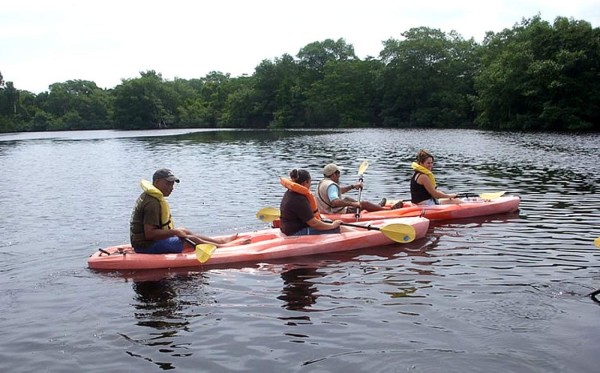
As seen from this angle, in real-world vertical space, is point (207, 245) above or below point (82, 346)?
above

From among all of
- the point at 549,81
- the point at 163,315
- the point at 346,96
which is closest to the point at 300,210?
the point at 163,315

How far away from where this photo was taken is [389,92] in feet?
252

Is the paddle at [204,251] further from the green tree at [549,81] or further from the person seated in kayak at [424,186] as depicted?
the green tree at [549,81]

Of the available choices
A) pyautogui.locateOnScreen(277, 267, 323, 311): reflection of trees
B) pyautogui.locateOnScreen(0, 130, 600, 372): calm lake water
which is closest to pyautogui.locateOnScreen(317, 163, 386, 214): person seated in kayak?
pyautogui.locateOnScreen(0, 130, 600, 372): calm lake water

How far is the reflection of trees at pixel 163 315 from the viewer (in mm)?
5770

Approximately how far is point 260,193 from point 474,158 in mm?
13074

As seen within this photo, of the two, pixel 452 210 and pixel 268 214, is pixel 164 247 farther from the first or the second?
pixel 452 210

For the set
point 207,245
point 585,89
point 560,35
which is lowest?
point 207,245

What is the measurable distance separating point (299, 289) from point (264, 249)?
1.66m

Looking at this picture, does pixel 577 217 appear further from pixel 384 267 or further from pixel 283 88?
pixel 283 88

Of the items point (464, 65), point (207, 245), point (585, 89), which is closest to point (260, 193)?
point (207, 245)

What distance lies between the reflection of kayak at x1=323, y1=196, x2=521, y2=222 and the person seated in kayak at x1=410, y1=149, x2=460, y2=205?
0.66 ft

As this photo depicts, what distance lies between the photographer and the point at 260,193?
17562 millimetres

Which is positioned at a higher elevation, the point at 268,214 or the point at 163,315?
the point at 268,214
